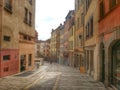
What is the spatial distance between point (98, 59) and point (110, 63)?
155 inches

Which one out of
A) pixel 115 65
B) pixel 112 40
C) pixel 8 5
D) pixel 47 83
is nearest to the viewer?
pixel 112 40

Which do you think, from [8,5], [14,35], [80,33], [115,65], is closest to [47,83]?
[115,65]

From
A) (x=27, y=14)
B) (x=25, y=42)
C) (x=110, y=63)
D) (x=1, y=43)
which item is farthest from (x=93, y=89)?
(x=27, y=14)

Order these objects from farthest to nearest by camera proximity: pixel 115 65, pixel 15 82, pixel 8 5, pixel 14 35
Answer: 1. pixel 14 35
2. pixel 8 5
3. pixel 15 82
4. pixel 115 65

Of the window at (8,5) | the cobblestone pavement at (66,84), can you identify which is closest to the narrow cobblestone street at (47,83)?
the cobblestone pavement at (66,84)

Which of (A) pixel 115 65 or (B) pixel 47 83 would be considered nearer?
(A) pixel 115 65

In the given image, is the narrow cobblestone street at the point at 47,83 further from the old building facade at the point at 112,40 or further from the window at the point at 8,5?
the window at the point at 8,5

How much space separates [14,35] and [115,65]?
1426cm

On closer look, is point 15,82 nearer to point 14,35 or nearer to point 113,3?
point 14,35

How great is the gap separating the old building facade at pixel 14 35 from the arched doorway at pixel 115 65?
1091 centimetres

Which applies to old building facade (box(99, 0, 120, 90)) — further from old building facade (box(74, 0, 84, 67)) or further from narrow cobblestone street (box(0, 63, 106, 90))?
old building facade (box(74, 0, 84, 67))

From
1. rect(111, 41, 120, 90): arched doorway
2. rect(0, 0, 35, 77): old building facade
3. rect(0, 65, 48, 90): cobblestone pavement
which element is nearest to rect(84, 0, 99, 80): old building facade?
rect(111, 41, 120, 90): arched doorway

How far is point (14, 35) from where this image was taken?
27188 millimetres

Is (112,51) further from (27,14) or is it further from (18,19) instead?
(27,14)
